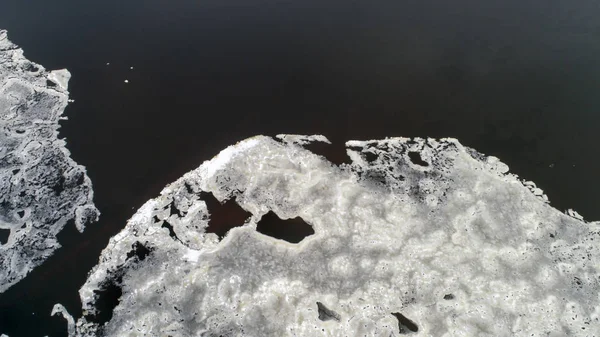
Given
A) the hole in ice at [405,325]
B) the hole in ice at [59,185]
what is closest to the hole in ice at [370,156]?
the hole in ice at [405,325]

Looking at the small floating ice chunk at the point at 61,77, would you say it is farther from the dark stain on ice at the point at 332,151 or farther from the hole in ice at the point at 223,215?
the dark stain on ice at the point at 332,151

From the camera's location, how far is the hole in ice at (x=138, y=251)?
10203 mm

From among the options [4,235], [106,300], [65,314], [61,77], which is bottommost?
[65,314]

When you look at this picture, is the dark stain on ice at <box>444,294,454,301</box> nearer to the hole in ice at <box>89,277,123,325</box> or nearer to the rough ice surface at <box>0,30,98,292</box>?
the hole in ice at <box>89,277,123,325</box>

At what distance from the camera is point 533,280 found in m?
9.45

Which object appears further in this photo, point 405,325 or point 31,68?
point 31,68

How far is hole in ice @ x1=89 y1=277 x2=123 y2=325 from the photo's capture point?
9.30 meters

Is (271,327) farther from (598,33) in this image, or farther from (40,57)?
(598,33)

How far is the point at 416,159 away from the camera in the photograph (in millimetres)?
11891

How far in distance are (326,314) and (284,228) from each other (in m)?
2.42

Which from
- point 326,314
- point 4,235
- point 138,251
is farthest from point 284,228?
point 4,235

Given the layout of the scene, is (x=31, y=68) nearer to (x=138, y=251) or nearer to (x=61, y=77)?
(x=61, y=77)

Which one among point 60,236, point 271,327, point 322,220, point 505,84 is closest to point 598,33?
point 505,84

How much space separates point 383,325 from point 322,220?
9.40 feet
